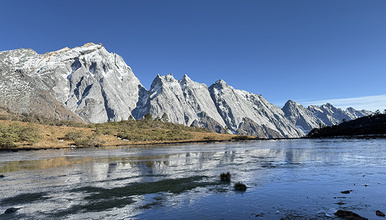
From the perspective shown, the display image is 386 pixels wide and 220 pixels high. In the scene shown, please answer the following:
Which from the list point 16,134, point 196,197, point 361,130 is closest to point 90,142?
point 16,134

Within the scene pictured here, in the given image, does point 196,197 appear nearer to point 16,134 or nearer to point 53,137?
point 16,134

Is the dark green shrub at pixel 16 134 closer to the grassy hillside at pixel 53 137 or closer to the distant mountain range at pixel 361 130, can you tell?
the grassy hillside at pixel 53 137

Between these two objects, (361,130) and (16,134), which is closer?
(16,134)

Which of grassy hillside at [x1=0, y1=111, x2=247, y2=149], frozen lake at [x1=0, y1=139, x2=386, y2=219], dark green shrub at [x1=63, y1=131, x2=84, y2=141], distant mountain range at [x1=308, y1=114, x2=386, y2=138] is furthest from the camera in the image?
distant mountain range at [x1=308, y1=114, x2=386, y2=138]

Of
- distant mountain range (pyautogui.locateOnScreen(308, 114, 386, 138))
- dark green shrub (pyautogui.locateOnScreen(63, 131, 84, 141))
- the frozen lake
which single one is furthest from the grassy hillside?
distant mountain range (pyautogui.locateOnScreen(308, 114, 386, 138))

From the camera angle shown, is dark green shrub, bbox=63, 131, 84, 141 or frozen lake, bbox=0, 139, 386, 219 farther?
dark green shrub, bbox=63, 131, 84, 141

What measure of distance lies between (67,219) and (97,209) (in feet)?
5.16

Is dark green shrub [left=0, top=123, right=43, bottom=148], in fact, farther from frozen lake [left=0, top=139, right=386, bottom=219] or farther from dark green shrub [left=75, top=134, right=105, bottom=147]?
frozen lake [left=0, top=139, right=386, bottom=219]

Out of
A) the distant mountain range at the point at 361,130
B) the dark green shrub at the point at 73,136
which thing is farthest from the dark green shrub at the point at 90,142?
the distant mountain range at the point at 361,130

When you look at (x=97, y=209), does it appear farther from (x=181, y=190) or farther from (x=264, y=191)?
(x=264, y=191)

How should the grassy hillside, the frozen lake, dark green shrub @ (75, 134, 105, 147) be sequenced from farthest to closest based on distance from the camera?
dark green shrub @ (75, 134, 105, 147), the grassy hillside, the frozen lake

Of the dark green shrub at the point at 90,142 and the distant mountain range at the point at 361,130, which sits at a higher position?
the distant mountain range at the point at 361,130

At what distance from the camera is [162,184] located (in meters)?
17.8

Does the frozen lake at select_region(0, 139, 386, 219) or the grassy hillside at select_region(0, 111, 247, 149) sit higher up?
the grassy hillside at select_region(0, 111, 247, 149)
